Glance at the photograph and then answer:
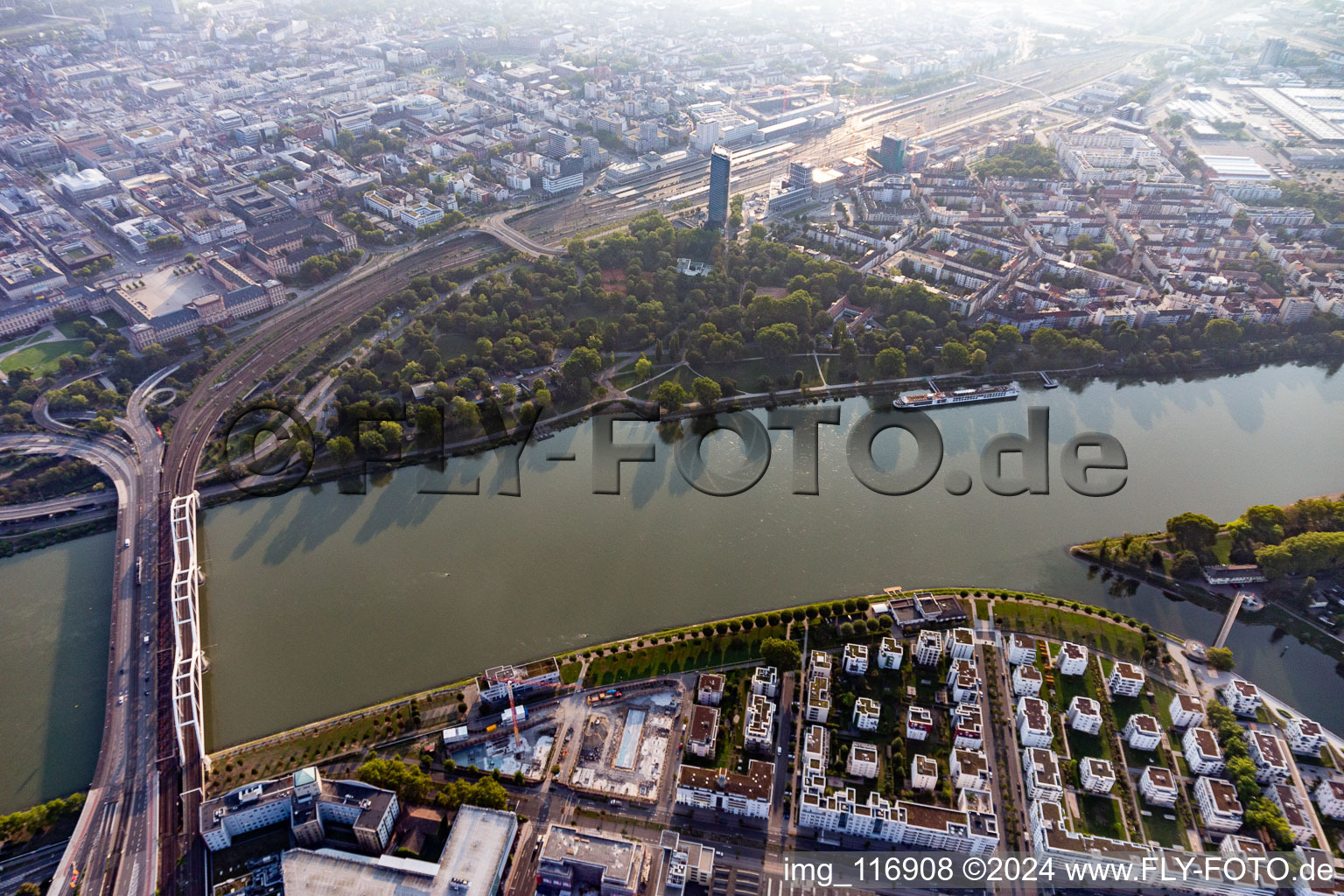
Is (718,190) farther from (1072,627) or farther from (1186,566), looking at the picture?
(1072,627)

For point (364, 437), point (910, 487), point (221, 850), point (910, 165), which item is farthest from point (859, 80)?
point (221, 850)

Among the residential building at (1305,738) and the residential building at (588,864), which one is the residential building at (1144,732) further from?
the residential building at (588,864)

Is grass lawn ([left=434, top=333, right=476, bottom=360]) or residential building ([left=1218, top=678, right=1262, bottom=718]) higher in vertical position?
grass lawn ([left=434, top=333, right=476, bottom=360])

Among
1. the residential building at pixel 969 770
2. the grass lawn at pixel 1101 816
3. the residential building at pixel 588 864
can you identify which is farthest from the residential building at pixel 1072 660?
the residential building at pixel 588 864

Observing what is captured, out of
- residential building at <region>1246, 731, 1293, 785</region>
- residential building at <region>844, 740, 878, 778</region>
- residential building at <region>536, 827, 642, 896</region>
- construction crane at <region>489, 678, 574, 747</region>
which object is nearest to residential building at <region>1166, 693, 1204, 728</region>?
residential building at <region>1246, 731, 1293, 785</region>

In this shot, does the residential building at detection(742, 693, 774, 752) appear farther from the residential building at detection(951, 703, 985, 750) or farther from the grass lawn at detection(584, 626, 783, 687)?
the residential building at detection(951, 703, 985, 750)

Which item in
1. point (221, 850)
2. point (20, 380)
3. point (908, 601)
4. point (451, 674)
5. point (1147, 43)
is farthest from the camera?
point (1147, 43)

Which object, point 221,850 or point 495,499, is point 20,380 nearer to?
point 495,499
